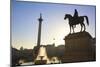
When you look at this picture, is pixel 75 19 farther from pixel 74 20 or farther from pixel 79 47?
pixel 79 47

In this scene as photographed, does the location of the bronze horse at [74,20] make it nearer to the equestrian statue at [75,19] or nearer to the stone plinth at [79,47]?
the equestrian statue at [75,19]

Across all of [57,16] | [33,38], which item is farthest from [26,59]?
[57,16]

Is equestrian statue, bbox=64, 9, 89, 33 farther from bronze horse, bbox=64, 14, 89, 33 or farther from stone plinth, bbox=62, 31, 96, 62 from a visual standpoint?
stone plinth, bbox=62, 31, 96, 62

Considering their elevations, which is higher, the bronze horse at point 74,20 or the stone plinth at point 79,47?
the bronze horse at point 74,20

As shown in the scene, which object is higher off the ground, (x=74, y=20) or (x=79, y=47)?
(x=74, y=20)

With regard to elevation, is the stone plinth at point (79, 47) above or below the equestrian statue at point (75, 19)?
below

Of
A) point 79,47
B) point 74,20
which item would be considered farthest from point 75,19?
point 79,47

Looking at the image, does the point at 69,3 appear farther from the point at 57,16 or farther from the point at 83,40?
the point at 83,40

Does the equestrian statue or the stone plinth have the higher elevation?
the equestrian statue

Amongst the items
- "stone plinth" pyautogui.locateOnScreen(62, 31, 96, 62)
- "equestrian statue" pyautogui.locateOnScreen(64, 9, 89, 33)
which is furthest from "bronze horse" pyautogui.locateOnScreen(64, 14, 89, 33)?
"stone plinth" pyautogui.locateOnScreen(62, 31, 96, 62)

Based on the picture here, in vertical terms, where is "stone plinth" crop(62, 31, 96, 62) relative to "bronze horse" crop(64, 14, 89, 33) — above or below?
below

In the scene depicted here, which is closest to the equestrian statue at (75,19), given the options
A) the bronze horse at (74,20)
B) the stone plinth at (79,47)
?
the bronze horse at (74,20)

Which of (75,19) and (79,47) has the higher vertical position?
(75,19)
